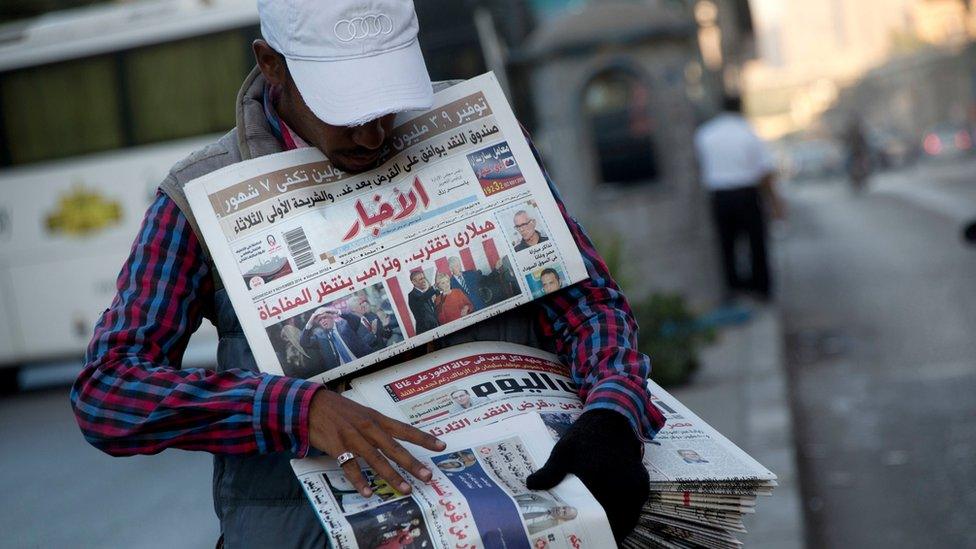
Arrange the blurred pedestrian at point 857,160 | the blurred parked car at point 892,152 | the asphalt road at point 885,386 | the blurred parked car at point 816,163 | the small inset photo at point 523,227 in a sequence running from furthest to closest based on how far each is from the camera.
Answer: the blurred parked car at point 816,163 → the blurred parked car at point 892,152 → the blurred pedestrian at point 857,160 → the asphalt road at point 885,386 → the small inset photo at point 523,227

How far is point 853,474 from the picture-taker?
6.33m

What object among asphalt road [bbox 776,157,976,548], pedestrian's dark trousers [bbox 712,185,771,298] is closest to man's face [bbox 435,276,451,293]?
asphalt road [bbox 776,157,976,548]

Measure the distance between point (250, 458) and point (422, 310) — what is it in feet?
1.14

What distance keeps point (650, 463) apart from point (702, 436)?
171mm

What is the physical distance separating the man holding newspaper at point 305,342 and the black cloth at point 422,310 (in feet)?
0.15

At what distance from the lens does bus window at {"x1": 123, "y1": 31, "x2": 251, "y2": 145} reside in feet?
41.1

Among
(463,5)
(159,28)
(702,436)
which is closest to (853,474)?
(702,436)

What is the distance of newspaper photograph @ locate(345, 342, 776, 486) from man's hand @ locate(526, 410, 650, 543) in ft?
0.27

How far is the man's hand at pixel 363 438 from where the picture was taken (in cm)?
177

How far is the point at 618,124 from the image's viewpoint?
11.7 m

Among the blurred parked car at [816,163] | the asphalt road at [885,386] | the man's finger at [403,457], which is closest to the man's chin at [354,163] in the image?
the man's finger at [403,457]

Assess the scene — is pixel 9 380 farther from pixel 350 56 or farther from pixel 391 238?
pixel 350 56

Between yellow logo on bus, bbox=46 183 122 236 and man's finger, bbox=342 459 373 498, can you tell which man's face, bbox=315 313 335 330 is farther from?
yellow logo on bus, bbox=46 183 122 236

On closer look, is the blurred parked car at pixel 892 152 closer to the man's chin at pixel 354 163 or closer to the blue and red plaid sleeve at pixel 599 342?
the blue and red plaid sleeve at pixel 599 342
